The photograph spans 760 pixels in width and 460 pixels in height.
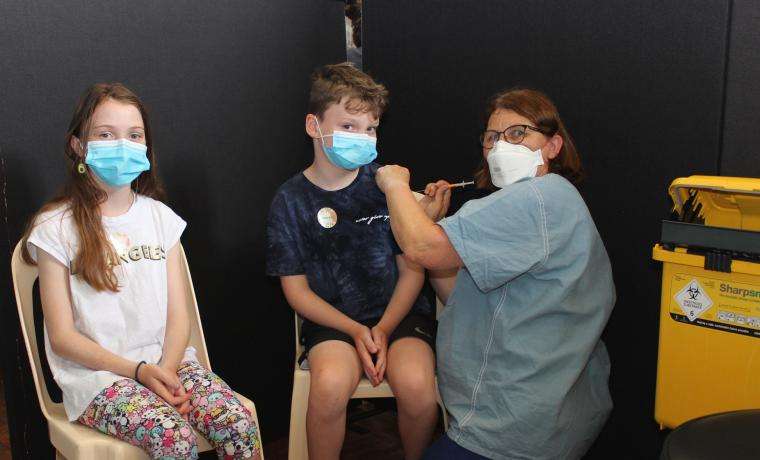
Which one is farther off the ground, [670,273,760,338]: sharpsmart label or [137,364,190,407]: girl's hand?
[670,273,760,338]: sharpsmart label

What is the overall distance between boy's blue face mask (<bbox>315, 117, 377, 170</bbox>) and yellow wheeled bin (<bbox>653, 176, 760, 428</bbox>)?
867 millimetres

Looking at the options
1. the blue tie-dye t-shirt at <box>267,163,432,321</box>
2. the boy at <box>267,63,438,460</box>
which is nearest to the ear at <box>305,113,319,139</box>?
the boy at <box>267,63,438,460</box>

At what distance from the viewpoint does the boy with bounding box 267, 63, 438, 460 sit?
198cm

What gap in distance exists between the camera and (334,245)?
→ 6.77 ft

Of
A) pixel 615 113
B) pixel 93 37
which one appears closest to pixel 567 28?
pixel 615 113

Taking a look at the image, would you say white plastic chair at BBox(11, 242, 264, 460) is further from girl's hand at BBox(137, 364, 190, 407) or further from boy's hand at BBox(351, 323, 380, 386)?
boy's hand at BBox(351, 323, 380, 386)

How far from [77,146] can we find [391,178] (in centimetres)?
84

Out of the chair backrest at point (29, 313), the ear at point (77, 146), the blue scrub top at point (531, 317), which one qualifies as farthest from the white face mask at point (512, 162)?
the chair backrest at point (29, 313)

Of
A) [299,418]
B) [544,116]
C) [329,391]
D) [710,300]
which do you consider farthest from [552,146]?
[299,418]

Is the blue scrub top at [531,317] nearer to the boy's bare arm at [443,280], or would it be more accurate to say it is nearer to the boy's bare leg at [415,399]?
the boy's bare leg at [415,399]

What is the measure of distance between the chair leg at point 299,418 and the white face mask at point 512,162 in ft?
2.61

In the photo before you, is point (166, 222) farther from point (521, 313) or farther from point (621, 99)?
point (621, 99)

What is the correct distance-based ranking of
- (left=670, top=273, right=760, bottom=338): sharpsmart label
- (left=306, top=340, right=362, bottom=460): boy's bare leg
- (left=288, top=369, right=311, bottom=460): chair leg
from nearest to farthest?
(left=670, top=273, right=760, bottom=338): sharpsmart label → (left=306, top=340, right=362, bottom=460): boy's bare leg → (left=288, top=369, right=311, bottom=460): chair leg

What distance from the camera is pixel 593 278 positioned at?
1.61 meters
